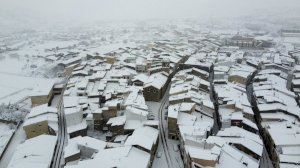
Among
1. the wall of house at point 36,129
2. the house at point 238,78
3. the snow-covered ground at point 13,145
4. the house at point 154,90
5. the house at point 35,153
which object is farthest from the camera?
the house at point 238,78

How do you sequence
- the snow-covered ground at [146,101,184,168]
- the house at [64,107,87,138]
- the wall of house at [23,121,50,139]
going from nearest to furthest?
1. the snow-covered ground at [146,101,184,168]
2. the house at [64,107,87,138]
3. the wall of house at [23,121,50,139]

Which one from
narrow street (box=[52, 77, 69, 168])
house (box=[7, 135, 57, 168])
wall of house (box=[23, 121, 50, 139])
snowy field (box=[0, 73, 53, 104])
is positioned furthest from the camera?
snowy field (box=[0, 73, 53, 104])

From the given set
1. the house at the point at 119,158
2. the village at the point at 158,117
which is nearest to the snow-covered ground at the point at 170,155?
the village at the point at 158,117

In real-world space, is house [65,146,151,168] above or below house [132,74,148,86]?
below

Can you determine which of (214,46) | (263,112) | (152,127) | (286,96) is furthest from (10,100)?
(214,46)

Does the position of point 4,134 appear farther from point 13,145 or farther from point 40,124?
point 40,124

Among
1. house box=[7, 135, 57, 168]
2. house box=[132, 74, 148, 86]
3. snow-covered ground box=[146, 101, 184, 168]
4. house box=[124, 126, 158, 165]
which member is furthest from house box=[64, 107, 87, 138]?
house box=[132, 74, 148, 86]

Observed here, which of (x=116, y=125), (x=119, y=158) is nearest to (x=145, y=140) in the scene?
(x=119, y=158)

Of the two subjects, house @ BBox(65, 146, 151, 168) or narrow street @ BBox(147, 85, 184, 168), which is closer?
house @ BBox(65, 146, 151, 168)

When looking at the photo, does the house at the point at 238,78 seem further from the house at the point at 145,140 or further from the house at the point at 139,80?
the house at the point at 145,140

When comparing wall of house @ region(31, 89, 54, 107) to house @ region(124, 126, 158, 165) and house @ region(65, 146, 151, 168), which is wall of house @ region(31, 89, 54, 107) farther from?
house @ region(65, 146, 151, 168)
